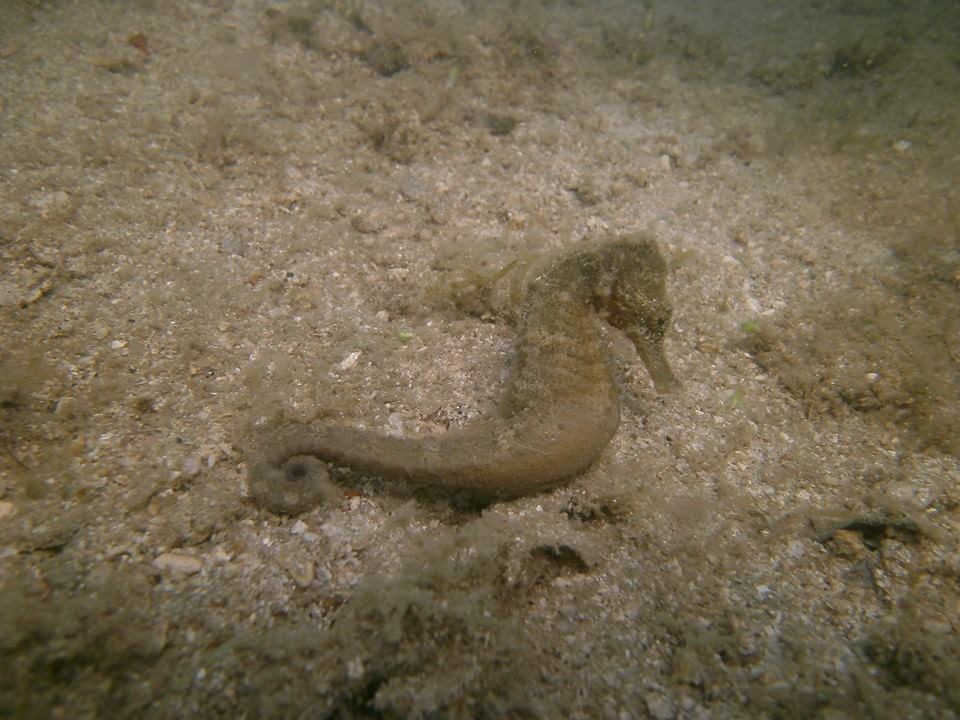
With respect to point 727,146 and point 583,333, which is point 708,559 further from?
point 727,146

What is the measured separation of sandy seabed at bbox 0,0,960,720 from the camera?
2.33 metres

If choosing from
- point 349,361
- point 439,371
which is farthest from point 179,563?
point 439,371

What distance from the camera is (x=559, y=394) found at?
3088 millimetres

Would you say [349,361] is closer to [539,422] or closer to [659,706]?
[539,422]

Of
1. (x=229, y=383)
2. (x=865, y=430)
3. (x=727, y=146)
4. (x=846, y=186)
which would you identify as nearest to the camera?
(x=229, y=383)

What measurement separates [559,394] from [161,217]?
360 centimetres

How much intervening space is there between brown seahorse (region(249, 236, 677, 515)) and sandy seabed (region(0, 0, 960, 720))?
19cm

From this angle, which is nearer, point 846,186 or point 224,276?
point 224,276

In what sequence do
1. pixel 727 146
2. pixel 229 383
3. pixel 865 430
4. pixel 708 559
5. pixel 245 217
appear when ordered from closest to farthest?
pixel 708 559 → pixel 229 383 → pixel 865 430 → pixel 245 217 → pixel 727 146

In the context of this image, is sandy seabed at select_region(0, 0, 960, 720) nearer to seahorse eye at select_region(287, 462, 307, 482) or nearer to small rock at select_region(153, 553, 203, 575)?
small rock at select_region(153, 553, 203, 575)

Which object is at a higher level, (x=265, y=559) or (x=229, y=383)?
(x=229, y=383)

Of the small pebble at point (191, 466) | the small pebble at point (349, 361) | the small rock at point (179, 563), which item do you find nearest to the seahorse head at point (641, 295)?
the small pebble at point (349, 361)

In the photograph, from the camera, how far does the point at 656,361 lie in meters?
3.44

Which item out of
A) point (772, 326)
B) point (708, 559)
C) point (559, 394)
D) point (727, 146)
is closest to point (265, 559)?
point (559, 394)
